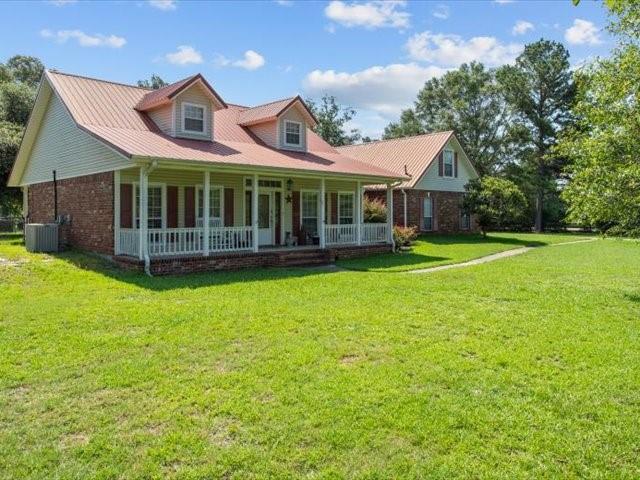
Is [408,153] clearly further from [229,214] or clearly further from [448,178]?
[229,214]

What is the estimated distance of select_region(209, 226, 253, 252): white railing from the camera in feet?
48.2

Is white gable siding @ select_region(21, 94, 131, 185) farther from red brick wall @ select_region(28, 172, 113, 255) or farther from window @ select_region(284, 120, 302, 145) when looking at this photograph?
window @ select_region(284, 120, 302, 145)

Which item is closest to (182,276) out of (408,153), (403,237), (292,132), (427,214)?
(292,132)

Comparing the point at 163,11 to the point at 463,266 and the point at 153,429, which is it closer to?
the point at 463,266

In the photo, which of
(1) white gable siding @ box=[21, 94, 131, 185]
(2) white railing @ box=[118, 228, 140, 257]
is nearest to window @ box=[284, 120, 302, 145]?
(1) white gable siding @ box=[21, 94, 131, 185]

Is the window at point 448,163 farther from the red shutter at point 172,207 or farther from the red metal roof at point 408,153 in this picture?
the red shutter at point 172,207

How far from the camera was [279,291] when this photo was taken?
10.6 m

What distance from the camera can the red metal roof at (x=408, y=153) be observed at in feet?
88.5

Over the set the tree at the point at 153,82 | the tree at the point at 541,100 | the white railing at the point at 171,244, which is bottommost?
the white railing at the point at 171,244

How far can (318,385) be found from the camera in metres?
5.23

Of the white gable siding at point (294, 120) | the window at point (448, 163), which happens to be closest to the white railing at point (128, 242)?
the white gable siding at point (294, 120)

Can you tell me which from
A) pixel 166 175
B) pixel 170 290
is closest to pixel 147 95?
pixel 166 175

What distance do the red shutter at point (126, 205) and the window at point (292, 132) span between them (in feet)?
20.0

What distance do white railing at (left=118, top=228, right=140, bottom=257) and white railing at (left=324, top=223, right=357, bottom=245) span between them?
244 inches
